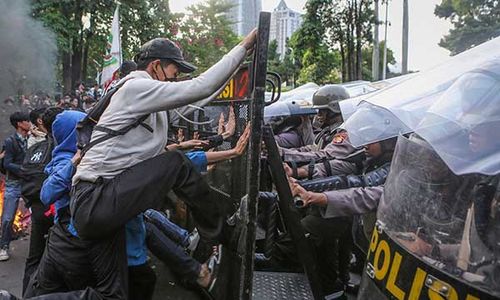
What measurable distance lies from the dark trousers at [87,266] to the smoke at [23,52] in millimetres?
22464

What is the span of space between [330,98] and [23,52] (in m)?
24.3

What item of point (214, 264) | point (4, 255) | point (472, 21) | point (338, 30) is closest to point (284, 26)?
point (472, 21)

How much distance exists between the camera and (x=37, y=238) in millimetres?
4367

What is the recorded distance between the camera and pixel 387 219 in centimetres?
196

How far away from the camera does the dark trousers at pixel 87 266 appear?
2.64 meters

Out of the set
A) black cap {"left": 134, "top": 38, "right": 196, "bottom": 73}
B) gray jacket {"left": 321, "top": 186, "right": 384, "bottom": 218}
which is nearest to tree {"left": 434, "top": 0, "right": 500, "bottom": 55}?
gray jacket {"left": 321, "top": 186, "right": 384, "bottom": 218}

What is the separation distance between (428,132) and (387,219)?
1.64 ft

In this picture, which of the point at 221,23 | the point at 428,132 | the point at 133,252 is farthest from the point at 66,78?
the point at 428,132

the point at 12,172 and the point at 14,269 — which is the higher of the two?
the point at 12,172

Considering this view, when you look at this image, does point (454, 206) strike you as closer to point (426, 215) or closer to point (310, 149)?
point (426, 215)

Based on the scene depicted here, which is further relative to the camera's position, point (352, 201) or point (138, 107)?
point (352, 201)

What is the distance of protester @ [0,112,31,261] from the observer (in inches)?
230

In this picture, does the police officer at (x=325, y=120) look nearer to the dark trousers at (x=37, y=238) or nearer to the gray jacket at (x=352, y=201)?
the gray jacket at (x=352, y=201)

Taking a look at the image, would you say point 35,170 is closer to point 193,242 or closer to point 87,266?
point 193,242
